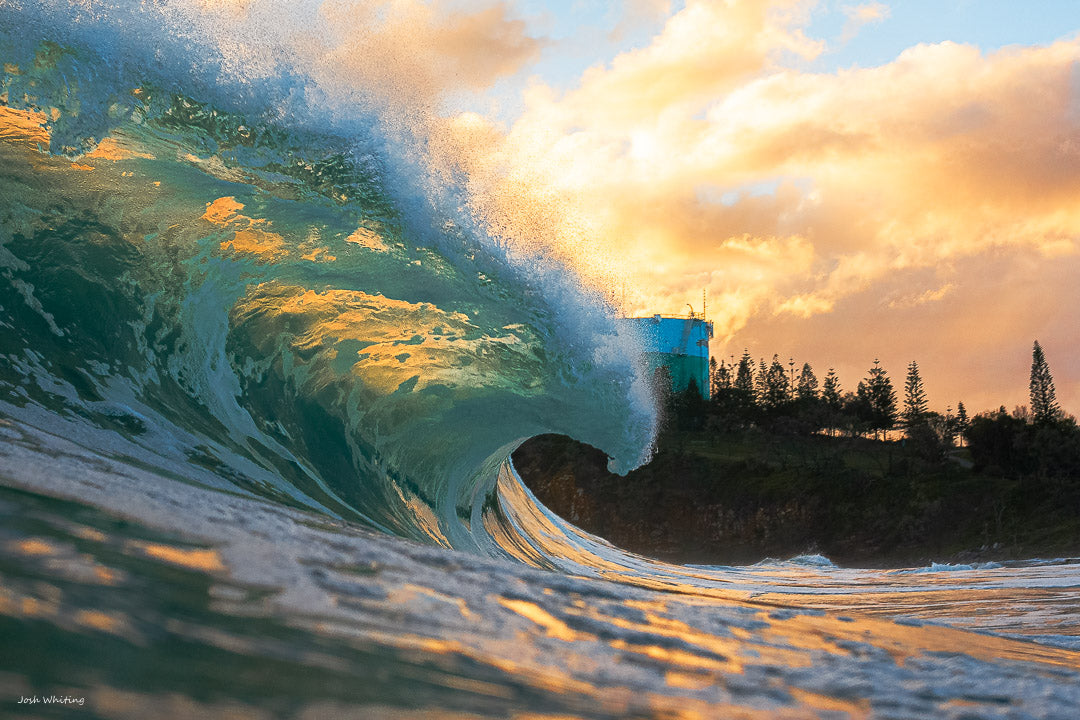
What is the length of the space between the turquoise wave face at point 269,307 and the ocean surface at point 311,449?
25mm

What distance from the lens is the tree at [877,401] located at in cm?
5272

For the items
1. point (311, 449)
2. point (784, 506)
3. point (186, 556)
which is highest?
point (311, 449)

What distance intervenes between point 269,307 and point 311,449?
4.02ft

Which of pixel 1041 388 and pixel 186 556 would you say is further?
pixel 1041 388

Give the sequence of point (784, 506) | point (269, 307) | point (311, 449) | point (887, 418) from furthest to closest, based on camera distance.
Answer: point (887, 418) < point (784, 506) < point (269, 307) < point (311, 449)

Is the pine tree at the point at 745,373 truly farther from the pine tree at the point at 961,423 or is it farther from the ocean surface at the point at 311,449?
the ocean surface at the point at 311,449

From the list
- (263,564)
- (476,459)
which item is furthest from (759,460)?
(263,564)

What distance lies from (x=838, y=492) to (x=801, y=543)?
355 cm

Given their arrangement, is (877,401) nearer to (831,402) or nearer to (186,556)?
(831,402)

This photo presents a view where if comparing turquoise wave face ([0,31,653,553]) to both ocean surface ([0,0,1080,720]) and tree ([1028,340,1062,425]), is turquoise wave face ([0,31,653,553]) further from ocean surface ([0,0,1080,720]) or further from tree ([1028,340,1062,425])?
tree ([1028,340,1062,425])

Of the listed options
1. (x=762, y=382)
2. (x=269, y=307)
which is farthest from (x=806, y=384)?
(x=269, y=307)

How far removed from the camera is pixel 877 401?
182 ft

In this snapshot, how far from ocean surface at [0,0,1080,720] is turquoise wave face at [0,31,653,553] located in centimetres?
2

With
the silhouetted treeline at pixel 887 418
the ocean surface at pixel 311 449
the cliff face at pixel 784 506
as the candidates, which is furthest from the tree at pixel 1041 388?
the ocean surface at pixel 311 449
